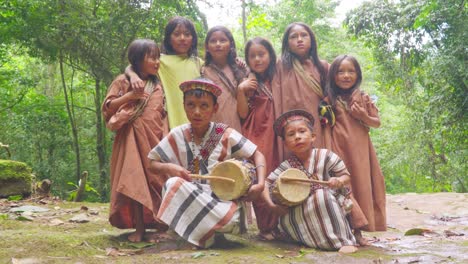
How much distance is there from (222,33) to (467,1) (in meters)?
4.60

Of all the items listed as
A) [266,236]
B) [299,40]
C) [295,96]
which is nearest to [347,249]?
[266,236]

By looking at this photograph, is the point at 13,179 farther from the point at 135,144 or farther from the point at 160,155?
the point at 160,155

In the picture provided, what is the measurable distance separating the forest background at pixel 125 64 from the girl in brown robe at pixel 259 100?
9.47 ft

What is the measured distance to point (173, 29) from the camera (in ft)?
12.4

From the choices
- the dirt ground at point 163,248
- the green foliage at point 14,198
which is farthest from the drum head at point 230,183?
the green foliage at point 14,198

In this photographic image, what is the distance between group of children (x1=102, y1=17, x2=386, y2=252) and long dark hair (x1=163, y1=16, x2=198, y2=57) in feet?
0.04

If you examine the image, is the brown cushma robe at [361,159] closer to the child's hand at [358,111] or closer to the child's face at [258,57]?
the child's hand at [358,111]

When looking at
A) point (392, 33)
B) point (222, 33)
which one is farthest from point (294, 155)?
point (392, 33)

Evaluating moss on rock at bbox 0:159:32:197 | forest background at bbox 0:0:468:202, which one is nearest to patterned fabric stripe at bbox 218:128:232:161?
forest background at bbox 0:0:468:202

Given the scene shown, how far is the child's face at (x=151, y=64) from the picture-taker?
3459mm

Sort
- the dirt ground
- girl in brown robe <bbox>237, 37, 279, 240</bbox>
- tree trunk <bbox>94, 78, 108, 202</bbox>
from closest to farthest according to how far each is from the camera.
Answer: the dirt ground → girl in brown robe <bbox>237, 37, 279, 240</bbox> → tree trunk <bbox>94, 78, 108, 202</bbox>

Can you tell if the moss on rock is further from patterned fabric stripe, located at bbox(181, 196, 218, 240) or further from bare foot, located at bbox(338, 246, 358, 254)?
bare foot, located at bbox(338, 246, 358, 254)

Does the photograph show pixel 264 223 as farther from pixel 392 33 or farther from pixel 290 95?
pixel 392 33

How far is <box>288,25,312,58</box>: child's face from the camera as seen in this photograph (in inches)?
146
